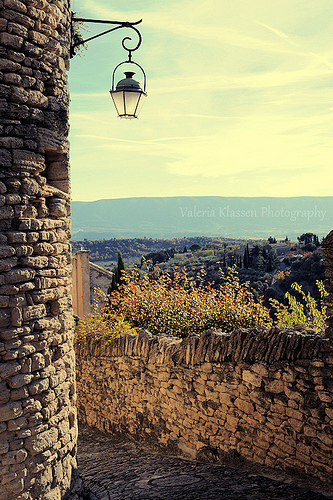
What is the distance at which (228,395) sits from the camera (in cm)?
639

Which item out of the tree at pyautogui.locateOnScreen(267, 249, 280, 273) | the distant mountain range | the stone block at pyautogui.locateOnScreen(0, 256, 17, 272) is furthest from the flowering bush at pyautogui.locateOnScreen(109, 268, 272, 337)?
the distant mountain range

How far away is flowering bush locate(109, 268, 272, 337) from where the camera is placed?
8.50 m

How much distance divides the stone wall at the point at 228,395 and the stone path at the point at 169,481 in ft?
0.77

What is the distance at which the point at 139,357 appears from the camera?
7.72 meters

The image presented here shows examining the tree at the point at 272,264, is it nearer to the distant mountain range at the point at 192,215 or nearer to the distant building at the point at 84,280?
the distant building at the point at 84,280

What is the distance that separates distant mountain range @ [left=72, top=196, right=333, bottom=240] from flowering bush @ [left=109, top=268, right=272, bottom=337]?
54498mm

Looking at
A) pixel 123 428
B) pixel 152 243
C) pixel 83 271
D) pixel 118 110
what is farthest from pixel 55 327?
pixel 152 243

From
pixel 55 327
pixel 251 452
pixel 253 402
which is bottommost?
pixel 251 452

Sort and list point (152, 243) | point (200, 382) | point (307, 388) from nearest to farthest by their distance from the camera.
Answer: point (307, 388) → point (200, 382) → point (152, 243)

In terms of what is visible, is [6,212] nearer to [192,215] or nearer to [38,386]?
[38,386]

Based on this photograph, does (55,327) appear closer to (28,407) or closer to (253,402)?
(28,407)

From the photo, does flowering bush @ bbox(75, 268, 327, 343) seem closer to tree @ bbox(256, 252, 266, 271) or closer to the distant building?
the distant building

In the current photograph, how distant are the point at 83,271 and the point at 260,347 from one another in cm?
1522

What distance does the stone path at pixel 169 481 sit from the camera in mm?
5266
